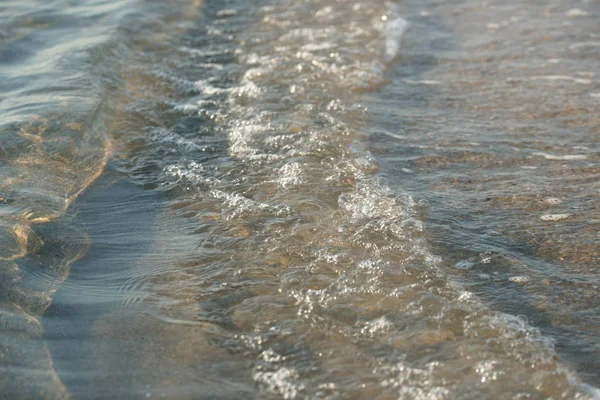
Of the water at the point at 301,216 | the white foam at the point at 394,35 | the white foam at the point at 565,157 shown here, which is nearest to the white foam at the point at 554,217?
the water at the point at 301,216

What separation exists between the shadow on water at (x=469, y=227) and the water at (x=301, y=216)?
0.02 metres

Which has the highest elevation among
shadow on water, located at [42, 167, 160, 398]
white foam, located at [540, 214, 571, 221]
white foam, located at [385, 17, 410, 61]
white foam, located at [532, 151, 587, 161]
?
white foam, located at [385, 17, 410, 61]

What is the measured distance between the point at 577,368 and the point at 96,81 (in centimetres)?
494

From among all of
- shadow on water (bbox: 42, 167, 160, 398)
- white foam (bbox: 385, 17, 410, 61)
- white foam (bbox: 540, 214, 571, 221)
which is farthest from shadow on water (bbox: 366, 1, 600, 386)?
shadow on water (bbox: 42, 167, 160, 398)

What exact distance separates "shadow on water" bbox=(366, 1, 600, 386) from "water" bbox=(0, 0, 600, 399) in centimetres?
2

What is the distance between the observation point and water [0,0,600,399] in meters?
2.92

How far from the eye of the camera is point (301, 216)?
13.3 ft

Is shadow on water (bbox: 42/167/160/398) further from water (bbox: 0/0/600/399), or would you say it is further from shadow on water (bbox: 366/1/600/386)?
shadow on water (bbox: 366/1/600/386)

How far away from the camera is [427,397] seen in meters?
2.72

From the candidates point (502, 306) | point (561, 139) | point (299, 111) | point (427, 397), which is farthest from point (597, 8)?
point (427, 397)

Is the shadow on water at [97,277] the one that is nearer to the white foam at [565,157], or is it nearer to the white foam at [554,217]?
the white foam at [554,217]

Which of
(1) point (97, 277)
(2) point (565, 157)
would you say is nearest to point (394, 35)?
(2) point (565, 157)

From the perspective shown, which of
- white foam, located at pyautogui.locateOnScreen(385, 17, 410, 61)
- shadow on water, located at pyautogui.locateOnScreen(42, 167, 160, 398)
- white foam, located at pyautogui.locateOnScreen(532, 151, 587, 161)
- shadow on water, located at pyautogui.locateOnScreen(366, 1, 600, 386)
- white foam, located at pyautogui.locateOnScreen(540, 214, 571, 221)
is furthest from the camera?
white foam, located at pyautogui.locateOnScreen(385, 17, 410, 61)

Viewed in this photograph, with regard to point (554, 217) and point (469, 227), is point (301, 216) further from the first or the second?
point (554, 217)
